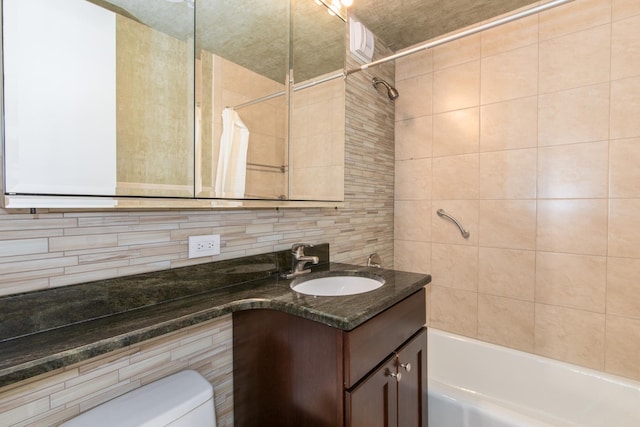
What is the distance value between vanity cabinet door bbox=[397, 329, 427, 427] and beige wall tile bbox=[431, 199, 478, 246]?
96cm

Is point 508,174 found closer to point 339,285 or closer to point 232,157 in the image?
point 339,285

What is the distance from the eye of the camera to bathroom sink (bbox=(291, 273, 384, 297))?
139 centimetres

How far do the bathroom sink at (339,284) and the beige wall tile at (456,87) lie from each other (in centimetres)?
140

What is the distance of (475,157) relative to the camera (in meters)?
2.02

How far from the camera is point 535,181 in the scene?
1820 millimetres

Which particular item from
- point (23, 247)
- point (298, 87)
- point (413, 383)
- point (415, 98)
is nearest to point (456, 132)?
point (415, 98)

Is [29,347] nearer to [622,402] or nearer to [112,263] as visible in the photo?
[112,263]

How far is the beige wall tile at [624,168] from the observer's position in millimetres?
1555

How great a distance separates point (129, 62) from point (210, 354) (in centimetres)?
103

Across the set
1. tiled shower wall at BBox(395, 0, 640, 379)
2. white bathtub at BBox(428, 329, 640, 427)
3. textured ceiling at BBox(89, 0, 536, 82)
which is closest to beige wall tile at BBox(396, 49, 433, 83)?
tiled shower wall at BBox(395, 0, 640, 379)

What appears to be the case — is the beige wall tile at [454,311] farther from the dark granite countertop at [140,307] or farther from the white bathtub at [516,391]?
the dark granite countertop at [140,307]

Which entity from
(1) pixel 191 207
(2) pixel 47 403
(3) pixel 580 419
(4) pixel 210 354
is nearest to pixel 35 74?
(1) pixel 191 207

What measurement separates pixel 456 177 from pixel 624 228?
89 centimetres

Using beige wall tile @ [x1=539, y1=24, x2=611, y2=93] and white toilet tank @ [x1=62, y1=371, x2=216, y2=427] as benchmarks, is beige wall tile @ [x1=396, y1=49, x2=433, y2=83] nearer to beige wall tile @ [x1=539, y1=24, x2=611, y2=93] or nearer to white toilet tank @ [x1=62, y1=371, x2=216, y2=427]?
beige wall tile @ [x1=539, y1=24, x2=611, y2=93]
